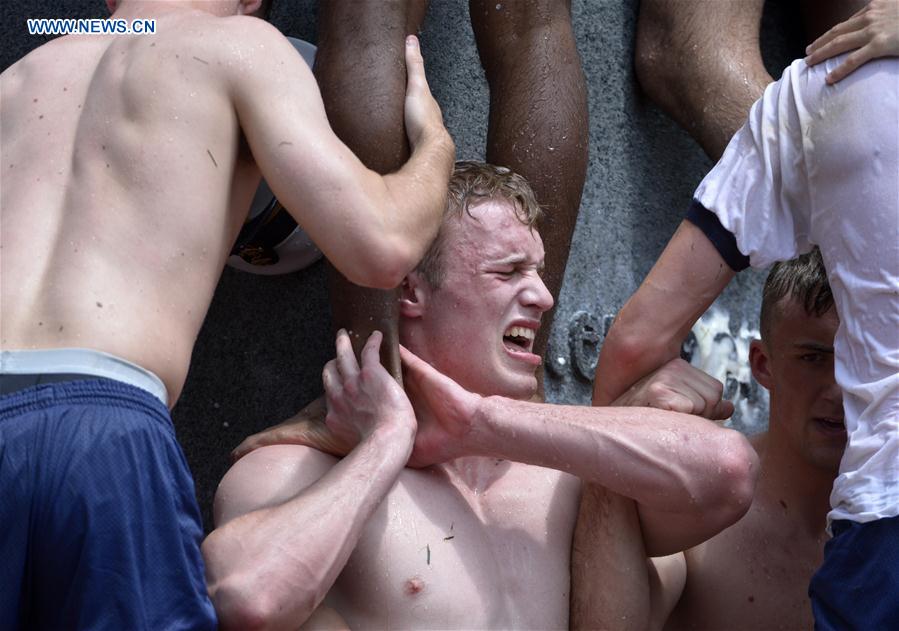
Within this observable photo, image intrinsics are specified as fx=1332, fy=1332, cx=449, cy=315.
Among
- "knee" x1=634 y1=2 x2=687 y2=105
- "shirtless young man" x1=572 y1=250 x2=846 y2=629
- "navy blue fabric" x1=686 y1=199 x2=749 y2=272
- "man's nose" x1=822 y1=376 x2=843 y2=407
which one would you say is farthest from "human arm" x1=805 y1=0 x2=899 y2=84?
"knee" x1=634 y1=2 x2=687 y2=105

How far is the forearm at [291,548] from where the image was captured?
163cm

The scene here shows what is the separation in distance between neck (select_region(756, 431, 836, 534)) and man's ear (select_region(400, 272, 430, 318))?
0.63 metres

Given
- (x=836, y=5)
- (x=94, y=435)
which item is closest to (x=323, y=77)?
(x=94, y=435)

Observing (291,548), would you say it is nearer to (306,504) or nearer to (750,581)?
(306,504)

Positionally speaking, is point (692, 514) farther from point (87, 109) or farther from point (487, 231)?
point (87, 109)

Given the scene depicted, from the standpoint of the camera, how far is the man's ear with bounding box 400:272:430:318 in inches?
84.4

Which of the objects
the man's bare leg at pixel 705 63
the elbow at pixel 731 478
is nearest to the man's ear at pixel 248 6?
the elbow at pixel 731 478

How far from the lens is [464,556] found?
194 centimetres

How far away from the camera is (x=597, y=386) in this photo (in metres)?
2.09

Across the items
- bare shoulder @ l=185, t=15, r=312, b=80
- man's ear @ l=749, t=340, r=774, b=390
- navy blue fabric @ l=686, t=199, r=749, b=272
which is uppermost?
bare shoulder @ l=185, t=15, r=312, b=80

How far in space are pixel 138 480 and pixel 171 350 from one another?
7.1 inches

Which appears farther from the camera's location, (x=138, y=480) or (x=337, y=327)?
(x=337, y=327)

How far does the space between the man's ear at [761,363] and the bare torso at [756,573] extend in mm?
189

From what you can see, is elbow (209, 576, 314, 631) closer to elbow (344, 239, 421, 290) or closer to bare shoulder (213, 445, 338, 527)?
bare shoulder (213, 445, 338, 527)
